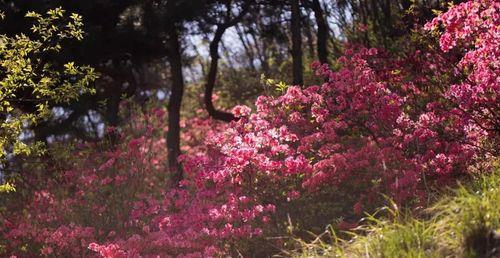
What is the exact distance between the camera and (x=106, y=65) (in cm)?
1330

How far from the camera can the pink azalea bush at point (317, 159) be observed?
7.17 metres

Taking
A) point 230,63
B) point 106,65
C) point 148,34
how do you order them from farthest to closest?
point 230,63 → point 106,65 → point 148,34

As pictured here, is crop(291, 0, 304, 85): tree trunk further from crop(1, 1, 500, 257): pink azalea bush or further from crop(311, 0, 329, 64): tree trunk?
crop(1, 1, 500, 257): pink azalea bush

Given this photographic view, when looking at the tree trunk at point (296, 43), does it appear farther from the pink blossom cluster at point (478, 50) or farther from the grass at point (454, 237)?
the grass at point (454, 237)

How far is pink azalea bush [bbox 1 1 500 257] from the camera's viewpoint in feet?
23.5

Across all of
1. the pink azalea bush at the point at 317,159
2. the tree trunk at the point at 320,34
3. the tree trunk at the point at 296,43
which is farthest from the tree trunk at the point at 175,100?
the pink azalea bush at the point at 317,159

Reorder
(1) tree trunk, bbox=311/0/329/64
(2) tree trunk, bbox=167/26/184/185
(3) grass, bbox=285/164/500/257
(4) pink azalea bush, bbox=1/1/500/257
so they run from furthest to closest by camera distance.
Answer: (1) tree trunk, bbox=311/0/329/64 → (2) tree trunk, bbox=167/26/184/185 → (4) pink azalea bush, bbox=1/1/500/257 → (3) grass, bbox=285/164/500/257

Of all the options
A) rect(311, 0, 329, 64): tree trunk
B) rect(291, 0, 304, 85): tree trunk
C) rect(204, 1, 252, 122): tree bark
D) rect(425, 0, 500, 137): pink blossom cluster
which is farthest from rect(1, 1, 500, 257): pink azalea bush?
rect(204, 1, 252, 122): tree bark

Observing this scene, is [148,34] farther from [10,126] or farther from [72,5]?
[10,126]

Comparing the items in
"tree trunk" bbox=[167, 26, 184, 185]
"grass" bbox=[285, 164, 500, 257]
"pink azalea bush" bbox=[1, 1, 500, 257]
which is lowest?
"grass" bbox=[285, 164, 500, 257]

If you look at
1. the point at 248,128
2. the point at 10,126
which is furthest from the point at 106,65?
the point at 10,126

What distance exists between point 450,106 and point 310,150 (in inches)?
70.5

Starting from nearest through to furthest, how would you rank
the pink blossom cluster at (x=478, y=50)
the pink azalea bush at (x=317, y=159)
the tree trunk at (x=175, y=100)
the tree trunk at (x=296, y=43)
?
the pink blossom cluster at (x=478, y=50), the pink azalea bush at (x=317, y=159), the tree trunk at (x=296, y=43), the tree trunk at (x=175, y=100)

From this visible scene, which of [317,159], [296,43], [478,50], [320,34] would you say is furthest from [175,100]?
[478,50]
